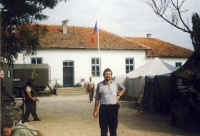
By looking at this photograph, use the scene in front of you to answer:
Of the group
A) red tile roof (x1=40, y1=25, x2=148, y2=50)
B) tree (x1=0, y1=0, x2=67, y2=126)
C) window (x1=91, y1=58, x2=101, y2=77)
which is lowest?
window (x1=91, y1=58, x2=101, y2=77)

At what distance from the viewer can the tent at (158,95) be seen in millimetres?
12594

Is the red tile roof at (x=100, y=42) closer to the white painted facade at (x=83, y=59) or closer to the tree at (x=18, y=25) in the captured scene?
the white painted facade at (x=83, y=59)

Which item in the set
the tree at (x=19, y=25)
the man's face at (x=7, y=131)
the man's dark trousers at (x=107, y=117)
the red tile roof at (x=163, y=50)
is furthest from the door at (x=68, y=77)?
the man's face at (x=7, y=131)

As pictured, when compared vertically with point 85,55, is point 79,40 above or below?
above

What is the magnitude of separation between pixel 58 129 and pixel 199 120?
4831 mm

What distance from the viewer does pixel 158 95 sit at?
13070mm

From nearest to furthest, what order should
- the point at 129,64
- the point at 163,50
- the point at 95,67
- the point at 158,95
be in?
the point at 158,95 < the point at 95,67 < the point at 129,64 < the point at 163,50

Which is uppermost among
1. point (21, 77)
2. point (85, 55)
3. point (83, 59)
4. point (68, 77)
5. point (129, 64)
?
point (85, 55)

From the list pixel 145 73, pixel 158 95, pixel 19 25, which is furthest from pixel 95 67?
pixel 19 25

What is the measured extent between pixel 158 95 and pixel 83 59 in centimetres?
1498

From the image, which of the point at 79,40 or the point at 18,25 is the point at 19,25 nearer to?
the point at 18,25

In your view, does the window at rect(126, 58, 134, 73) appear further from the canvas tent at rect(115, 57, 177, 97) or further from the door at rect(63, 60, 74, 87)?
the canvas tent at rect(115, 57, 177, 97)

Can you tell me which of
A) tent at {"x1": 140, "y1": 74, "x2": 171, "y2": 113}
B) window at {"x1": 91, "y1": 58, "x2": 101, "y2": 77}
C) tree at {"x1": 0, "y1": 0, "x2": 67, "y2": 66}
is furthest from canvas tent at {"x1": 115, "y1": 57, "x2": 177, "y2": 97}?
tree at {"x1": 0, "y1": 0, "x2": 67, "y2": 66}

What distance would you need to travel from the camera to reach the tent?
12.6 meters
